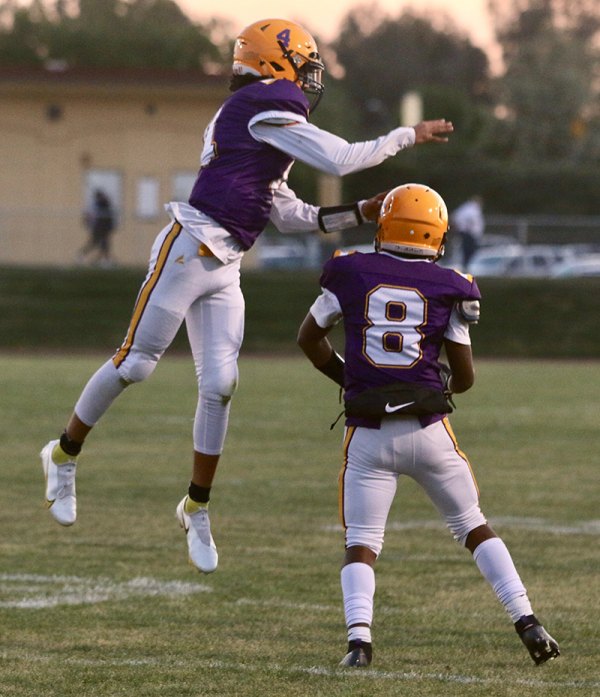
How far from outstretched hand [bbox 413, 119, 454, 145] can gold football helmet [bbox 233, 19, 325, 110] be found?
0.61 meters

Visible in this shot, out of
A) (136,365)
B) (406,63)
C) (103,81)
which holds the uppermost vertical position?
(136,365)

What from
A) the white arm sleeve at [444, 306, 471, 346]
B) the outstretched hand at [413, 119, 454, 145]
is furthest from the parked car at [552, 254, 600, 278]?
the white arm sleeve at [444, 306, 471, 346]

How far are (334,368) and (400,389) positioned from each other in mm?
563

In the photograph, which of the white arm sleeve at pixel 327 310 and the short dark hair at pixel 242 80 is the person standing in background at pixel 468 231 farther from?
the white arm sleeve at pixel 327 310

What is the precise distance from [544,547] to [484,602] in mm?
1571

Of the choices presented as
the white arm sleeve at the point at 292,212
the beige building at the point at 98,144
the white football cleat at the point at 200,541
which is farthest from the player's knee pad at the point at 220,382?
the beige building at the point at 98,144

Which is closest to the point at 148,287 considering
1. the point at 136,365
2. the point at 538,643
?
the point at 136,365

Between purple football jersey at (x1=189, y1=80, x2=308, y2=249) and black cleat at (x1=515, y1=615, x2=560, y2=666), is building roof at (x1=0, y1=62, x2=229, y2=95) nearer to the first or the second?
purple football jersey at (x1=189, y1=80, x2=308, y2=249)

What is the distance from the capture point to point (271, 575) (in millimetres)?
7875

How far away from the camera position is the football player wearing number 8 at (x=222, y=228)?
712 cm

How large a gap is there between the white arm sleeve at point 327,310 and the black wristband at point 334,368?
0.26 m

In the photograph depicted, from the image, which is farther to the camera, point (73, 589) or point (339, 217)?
point (73, 589)

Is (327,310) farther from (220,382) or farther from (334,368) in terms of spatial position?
(220,382)

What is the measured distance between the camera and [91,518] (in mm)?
9672
